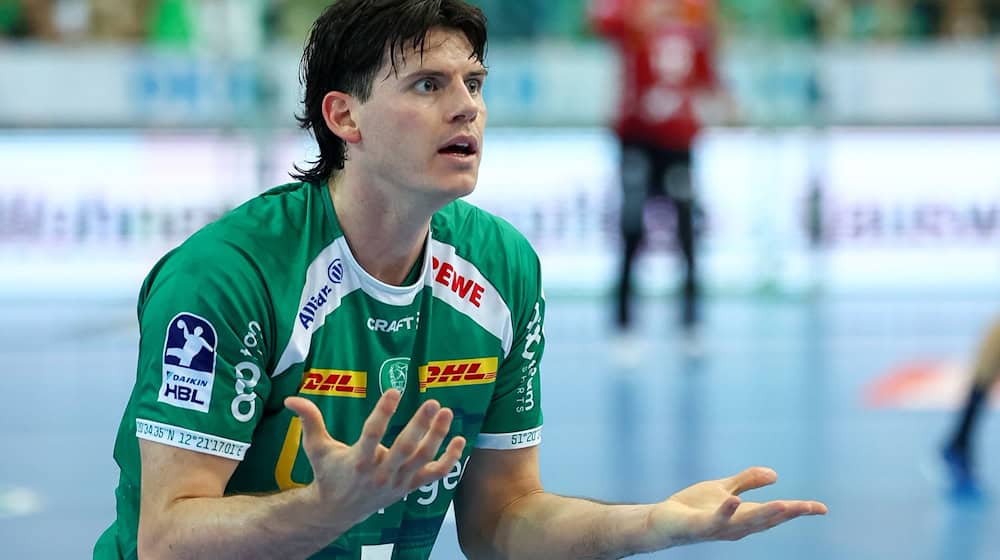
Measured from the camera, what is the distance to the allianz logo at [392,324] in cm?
209

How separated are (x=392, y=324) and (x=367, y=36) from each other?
0.43m

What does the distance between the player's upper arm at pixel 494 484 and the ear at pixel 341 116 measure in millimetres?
600

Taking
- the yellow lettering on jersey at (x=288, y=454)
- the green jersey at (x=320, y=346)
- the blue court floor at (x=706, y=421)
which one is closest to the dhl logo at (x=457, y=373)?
the green jersey at (x=320, y=346)

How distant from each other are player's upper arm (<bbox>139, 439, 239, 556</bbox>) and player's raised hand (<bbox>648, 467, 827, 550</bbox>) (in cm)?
62

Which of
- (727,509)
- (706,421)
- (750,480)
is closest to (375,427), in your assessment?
(727,509)

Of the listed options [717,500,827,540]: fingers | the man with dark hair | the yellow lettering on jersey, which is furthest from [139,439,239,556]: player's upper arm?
[717,500,827,540]: fingers

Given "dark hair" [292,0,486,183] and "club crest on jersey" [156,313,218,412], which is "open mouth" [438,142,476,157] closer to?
"dark hair" [292,0,486,183]

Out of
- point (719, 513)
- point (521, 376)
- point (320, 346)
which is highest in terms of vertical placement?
point (320, 346)

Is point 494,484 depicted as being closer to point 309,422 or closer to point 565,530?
point 565,530

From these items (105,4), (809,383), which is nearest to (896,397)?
(809,383)

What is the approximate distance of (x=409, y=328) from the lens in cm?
212

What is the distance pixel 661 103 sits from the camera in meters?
7.34

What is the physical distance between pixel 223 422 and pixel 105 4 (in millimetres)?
7677

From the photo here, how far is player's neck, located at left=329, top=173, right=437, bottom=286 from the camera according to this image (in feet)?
6.81
